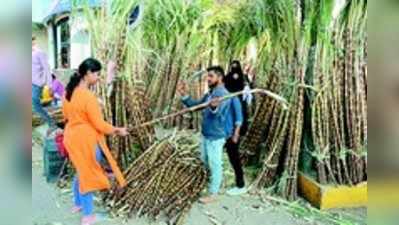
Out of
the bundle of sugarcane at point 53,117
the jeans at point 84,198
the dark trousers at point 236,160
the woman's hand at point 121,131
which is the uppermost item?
the bundle of sugarcane at point 53,117

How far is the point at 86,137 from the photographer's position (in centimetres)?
188

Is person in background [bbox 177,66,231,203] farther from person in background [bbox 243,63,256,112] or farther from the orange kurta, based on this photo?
the orange kurta

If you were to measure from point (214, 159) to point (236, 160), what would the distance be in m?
0.08

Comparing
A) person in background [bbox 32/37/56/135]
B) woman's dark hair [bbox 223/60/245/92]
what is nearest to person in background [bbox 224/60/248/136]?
woman's dark hair [bbox 223/60/245/92]

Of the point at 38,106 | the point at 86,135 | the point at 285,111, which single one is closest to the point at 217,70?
the point at 285,111

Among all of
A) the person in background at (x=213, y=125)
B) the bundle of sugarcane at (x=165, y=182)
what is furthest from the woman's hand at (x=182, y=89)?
the bundle of sugarcane at (x=165, y=182)

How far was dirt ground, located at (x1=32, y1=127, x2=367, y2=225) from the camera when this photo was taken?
1885 millimetres

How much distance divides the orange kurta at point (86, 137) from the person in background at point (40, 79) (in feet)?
0.25

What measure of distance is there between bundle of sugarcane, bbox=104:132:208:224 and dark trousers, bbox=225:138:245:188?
0.11m

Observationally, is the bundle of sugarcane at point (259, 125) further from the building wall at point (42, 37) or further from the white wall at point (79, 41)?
the building wall at point (42, 37)

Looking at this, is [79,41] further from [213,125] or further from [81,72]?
[213,125]

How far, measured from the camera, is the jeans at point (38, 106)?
5.50 feet
